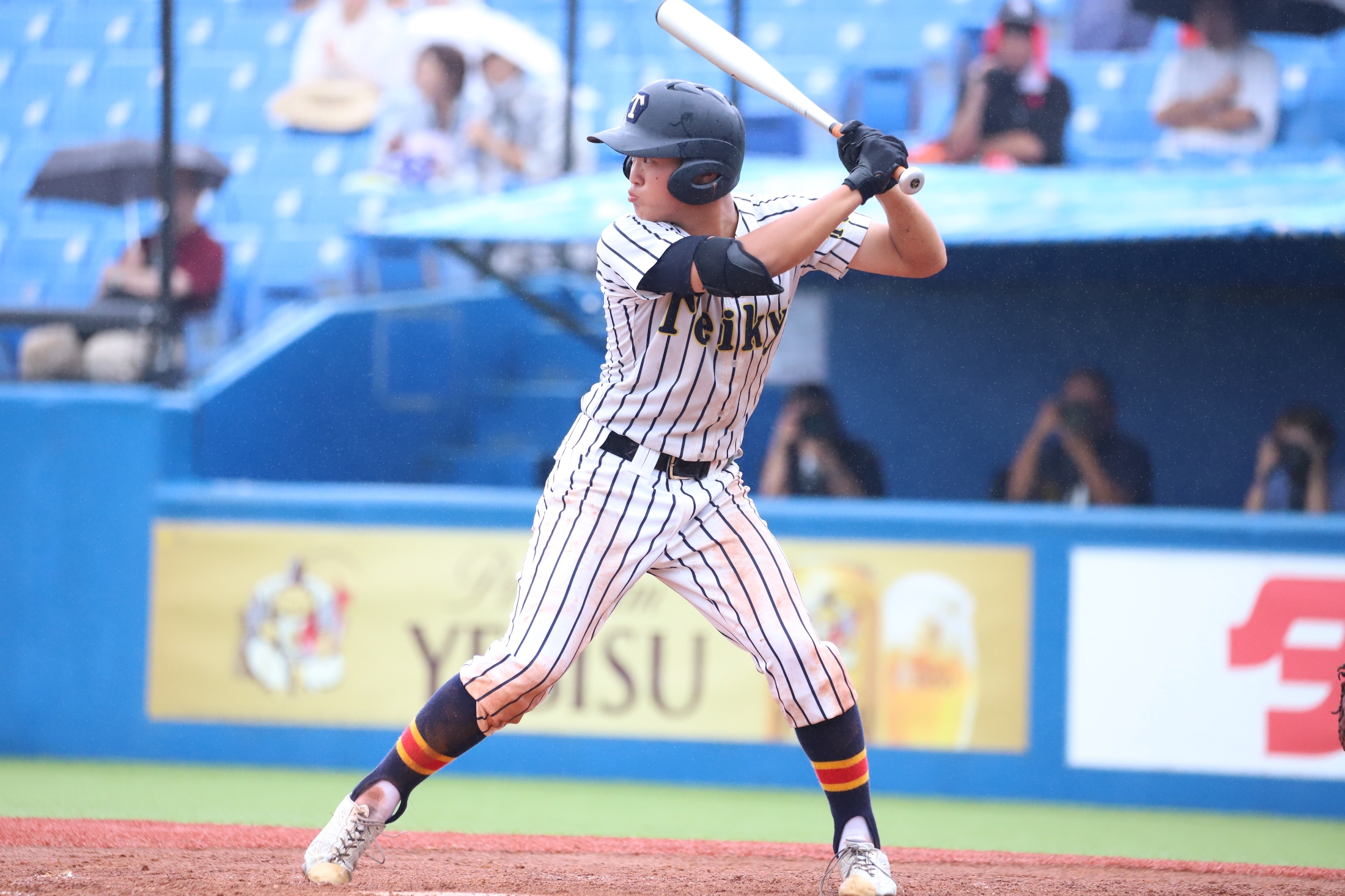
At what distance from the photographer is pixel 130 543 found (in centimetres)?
529

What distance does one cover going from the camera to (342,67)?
821cm

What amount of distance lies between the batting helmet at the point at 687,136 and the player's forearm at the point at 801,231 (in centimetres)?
24

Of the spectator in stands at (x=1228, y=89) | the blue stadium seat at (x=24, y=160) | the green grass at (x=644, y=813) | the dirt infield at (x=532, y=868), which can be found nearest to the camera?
→ the dirt infield at (x=532, y=868)

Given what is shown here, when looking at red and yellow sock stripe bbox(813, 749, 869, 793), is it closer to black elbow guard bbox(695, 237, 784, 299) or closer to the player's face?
black elbow guard bbox(695, 237, 784, 299)

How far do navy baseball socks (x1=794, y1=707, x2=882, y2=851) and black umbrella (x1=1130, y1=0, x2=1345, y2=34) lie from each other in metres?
4.77

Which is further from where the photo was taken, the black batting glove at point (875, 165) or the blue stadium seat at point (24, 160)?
the blue stadium seat at point (24, 160)

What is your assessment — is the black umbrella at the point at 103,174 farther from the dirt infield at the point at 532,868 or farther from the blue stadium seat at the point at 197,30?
the dirt infield at the point at 532,868

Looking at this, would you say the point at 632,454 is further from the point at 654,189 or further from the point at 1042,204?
the point at 1042,204

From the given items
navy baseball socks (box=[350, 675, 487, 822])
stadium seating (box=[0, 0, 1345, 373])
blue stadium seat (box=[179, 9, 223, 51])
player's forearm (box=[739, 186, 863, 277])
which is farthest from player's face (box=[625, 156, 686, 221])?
blue stadium seat (box=[179, 9, 223, 51])

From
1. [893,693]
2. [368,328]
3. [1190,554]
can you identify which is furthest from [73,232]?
[1190,554]

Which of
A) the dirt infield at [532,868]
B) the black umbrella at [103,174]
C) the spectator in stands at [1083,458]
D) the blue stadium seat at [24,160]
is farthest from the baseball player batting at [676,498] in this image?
the blue stadium seat at [24,160]

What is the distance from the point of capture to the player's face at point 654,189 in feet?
9.19

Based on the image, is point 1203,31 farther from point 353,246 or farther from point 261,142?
point 261,142

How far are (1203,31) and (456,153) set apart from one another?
3.67 metres
